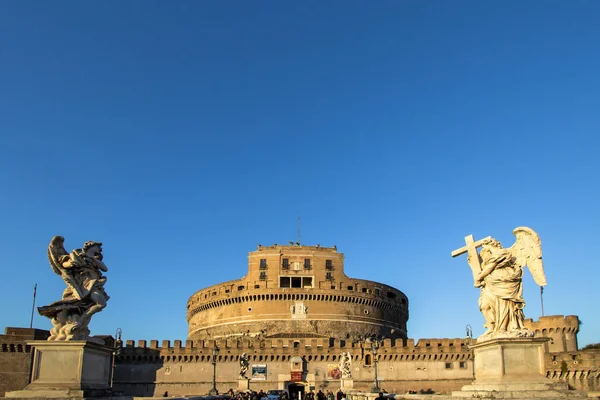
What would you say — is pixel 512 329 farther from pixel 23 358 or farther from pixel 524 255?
pixel 23 358

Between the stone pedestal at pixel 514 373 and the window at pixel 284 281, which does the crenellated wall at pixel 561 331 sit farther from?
the stone pedestal at pixel 514 373

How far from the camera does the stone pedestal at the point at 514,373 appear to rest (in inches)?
347

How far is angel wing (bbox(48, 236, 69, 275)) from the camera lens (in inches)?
381

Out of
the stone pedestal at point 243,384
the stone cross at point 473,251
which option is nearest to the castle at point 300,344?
the stone pedestal at point 243,384

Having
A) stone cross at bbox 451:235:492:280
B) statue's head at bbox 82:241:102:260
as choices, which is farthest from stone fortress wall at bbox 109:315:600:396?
statue's head at bbox 82:241:102:260

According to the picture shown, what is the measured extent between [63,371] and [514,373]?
289 inches

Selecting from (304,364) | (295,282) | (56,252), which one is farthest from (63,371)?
(295,282)

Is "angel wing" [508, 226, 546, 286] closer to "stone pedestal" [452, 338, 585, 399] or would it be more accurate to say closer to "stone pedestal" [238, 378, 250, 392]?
"stone pedestal" [452, 338, 585, 399]

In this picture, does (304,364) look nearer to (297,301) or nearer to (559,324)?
(297,301)

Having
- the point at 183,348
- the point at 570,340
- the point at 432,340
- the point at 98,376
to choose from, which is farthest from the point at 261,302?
the point at 98,376

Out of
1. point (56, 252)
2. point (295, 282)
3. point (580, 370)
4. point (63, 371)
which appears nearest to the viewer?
point (63, 371)

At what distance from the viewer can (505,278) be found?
9953mm

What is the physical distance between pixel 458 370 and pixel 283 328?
21.3 metres

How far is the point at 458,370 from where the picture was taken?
58.8 m
